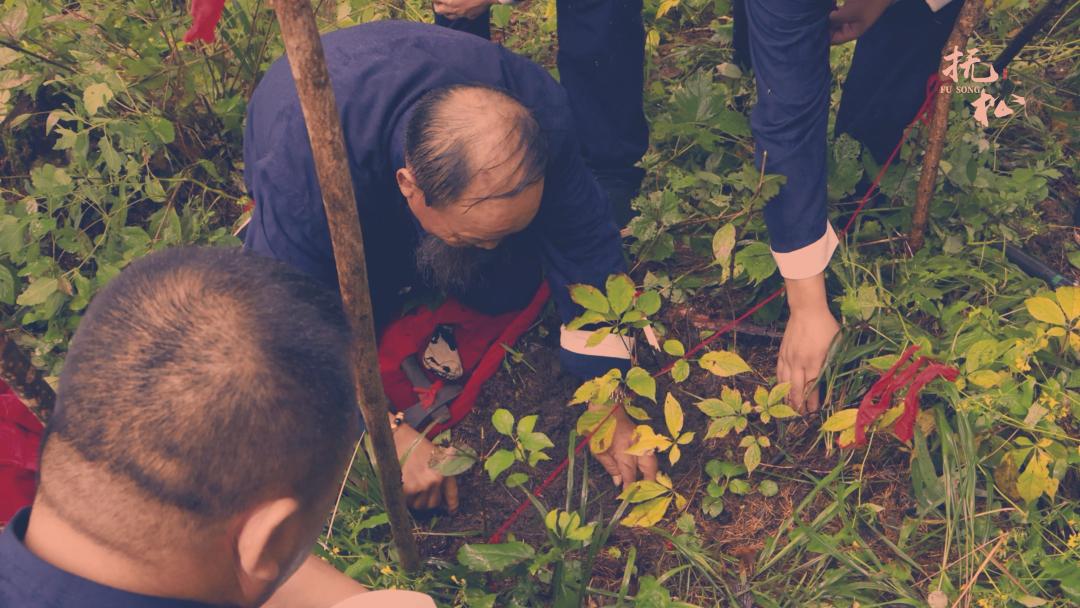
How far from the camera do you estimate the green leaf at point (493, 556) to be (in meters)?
1.62

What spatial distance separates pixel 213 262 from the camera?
967 millimetres

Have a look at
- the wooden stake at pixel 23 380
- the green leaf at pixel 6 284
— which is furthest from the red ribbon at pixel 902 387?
the green leaf at pixel 6 284

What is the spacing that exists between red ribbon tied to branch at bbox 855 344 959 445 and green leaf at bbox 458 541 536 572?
0.71 m

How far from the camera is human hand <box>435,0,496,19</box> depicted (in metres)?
2.27

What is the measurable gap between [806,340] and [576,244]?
0.55m

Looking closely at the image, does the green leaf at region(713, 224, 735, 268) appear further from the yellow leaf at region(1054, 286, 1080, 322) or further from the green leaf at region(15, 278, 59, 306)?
the green leaf at region(15, 278, 59, 306)

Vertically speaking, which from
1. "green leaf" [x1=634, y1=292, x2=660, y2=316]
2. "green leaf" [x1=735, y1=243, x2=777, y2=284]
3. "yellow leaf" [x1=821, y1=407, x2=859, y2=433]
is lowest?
"yellow leaf" [x1=821, y1=407, x2=859, y2=433]

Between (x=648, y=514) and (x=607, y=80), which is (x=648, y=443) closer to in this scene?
(x=648, y=514)

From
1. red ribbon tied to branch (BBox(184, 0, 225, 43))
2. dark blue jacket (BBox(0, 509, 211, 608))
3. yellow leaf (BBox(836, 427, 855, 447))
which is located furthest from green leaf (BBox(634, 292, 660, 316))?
dark blue jacket (BBox(0, 509, 211, 608))

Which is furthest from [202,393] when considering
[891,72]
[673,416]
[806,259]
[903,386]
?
[891,72]

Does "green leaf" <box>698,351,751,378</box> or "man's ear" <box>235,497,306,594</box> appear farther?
"green leaf" <box>698,351,751,378</box>

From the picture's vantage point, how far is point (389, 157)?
69.4 inches

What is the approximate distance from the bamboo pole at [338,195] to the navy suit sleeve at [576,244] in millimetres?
659

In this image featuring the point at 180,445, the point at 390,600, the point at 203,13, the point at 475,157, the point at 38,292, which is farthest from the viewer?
the point at 38,292
